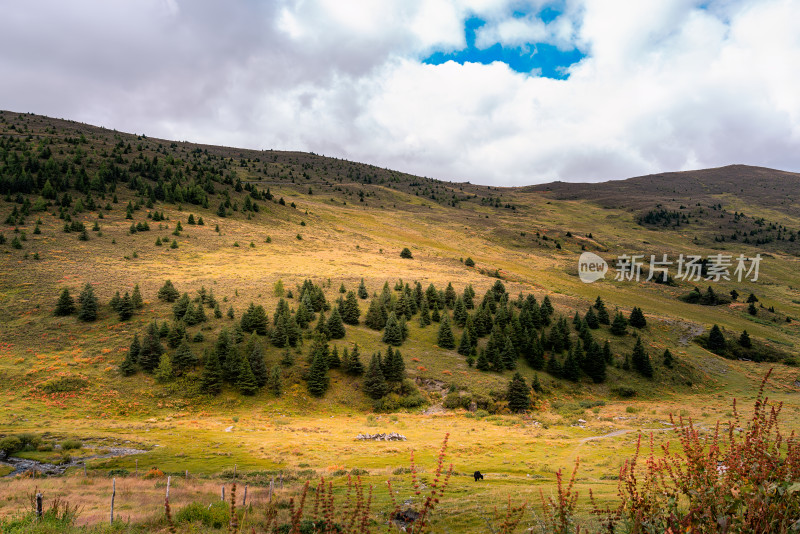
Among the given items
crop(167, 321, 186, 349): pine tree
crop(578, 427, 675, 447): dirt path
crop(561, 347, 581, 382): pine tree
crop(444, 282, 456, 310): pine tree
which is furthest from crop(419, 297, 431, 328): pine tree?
crop(167, 321, 186, 349): pine tree

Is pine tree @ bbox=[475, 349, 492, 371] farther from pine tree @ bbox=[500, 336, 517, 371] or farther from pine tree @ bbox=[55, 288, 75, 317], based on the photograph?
pine tree @ bbox=[55, 288, 75, 317]

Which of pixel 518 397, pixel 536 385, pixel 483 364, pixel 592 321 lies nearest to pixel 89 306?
pixel 483 364

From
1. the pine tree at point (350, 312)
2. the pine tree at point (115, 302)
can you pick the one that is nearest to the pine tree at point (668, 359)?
the pine tree at point (350, 312)

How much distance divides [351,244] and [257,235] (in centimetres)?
2847

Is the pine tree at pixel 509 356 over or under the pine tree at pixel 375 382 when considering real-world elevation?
over

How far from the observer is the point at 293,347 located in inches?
2108

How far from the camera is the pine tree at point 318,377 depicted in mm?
47438

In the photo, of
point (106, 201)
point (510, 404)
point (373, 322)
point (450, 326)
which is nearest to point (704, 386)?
point (510, 404)

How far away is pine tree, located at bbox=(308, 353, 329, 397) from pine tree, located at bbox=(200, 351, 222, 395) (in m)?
10.3

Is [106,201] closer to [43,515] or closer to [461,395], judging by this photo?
[461,395]

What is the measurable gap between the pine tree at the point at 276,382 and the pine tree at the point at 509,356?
30634 millimetres

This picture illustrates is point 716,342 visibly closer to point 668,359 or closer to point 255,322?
point 668,359

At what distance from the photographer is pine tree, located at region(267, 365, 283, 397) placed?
46562mm

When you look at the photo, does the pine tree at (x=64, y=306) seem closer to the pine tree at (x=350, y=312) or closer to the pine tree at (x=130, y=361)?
the pine tree at (x=130, y=361)
